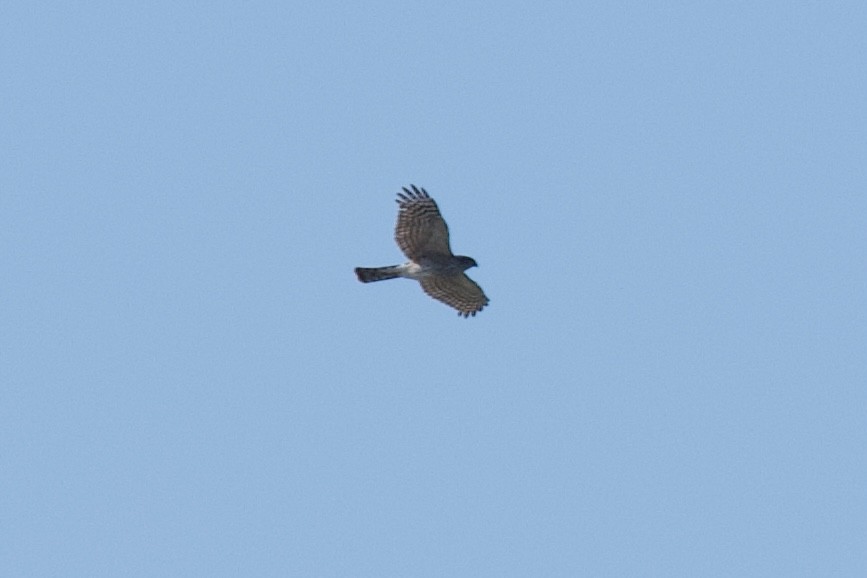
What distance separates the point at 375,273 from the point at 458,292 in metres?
2.43

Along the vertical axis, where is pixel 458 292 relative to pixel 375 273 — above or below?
above

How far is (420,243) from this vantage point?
172 ft

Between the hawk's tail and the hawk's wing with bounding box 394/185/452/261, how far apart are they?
47 centimetres

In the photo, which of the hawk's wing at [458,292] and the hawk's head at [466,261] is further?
the hawk's wing at [458,292]

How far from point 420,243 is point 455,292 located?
210cm

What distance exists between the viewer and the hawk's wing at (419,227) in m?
51.7

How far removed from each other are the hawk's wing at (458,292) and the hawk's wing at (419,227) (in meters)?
0.81

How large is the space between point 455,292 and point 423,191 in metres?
3.24

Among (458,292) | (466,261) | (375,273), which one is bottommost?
(375,273)

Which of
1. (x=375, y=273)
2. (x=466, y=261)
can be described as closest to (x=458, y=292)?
(x=466, y=261)

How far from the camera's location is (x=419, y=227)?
171 ft

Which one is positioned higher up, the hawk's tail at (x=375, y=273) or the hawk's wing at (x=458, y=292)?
the hawk's wing at (x=458, y=292)

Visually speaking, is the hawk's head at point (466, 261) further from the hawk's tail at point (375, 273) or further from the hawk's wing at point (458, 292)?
the hawk's tail at point (375, 273)

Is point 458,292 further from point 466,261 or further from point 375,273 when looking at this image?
point 375,273
